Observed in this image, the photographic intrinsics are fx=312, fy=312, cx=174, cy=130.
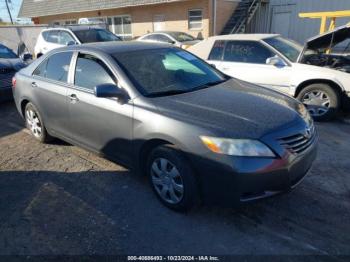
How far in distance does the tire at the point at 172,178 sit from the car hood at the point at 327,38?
426 centimetres

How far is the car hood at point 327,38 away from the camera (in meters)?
Result: 5.73

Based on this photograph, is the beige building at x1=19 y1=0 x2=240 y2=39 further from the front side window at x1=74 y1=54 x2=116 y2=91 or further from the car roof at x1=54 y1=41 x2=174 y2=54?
the front side window at x1=74 y1=54 x2=116 y2=91

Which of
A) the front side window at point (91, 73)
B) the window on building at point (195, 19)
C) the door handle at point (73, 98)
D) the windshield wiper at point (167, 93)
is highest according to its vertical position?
the window on building at point (195, 19)

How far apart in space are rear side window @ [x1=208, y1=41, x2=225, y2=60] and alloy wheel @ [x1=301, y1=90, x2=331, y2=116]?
190 centimetres

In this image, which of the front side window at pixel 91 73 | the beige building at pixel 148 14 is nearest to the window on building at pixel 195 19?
the beige building at pixel 148 14

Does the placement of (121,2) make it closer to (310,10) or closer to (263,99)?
(310,10)

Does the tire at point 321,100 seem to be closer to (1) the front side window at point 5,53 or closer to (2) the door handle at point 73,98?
(2) the door handle at point 73,98

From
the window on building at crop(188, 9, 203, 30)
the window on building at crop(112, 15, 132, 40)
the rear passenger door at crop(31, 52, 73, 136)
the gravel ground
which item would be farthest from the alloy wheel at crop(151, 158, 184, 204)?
the window on building at crop(112, 15, 132, 40)

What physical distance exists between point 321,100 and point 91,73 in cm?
412

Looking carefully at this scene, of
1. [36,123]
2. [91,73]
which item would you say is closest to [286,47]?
[91,73]

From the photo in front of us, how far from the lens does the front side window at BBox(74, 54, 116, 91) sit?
3555mm

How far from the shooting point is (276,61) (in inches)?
224

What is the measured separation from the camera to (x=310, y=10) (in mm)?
15352

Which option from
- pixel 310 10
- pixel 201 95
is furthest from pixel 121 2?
pixel 201 95
